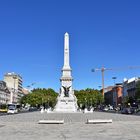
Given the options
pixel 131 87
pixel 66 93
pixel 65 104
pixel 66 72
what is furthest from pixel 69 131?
pixel 131 87

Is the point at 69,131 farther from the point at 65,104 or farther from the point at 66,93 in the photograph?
the point at 66,93

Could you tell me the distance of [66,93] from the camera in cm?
8675

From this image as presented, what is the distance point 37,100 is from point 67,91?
101 m

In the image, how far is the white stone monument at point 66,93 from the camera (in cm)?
8569

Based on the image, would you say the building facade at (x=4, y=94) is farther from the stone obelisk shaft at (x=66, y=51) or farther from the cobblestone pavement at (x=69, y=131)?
the cobblestone pavement at (x=69, y=131)

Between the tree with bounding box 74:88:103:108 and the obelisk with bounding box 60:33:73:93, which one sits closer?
the obelisk with bounding box 60:33:73:93

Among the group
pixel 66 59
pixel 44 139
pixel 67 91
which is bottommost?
pixel 44 139

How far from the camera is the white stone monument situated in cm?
8569

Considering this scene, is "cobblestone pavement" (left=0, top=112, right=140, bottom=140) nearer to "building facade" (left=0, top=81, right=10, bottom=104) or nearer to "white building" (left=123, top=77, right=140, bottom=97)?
"white building" (left=123, top=77, right=140, bottom=97)

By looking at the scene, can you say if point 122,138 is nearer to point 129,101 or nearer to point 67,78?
point 67,78

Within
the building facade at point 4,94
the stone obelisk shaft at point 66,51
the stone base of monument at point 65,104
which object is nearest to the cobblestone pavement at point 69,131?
the stone base of monument at point 65,104

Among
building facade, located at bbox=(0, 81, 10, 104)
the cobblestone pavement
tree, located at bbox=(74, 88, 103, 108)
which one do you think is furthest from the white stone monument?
tree, located at bbox=(74, 88, 103, 108)

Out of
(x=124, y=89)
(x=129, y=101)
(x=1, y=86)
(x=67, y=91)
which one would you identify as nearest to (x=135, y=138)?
(x=67, y=91)

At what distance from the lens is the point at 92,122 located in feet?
102
